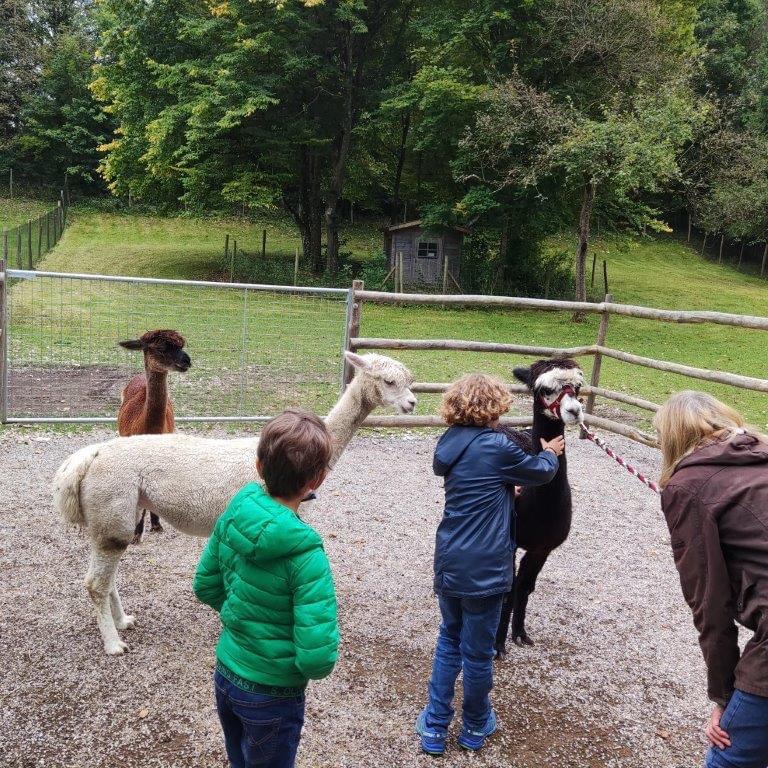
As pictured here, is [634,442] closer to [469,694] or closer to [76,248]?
[469,694]

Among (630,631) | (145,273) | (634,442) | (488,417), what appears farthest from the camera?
(145,273)

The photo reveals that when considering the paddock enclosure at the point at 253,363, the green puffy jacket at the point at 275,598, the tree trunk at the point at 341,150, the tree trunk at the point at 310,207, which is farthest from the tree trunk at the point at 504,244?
the green puffy jacket at the point at 275,598

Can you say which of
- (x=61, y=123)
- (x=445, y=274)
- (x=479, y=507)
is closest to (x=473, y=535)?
(x=479, y=507)

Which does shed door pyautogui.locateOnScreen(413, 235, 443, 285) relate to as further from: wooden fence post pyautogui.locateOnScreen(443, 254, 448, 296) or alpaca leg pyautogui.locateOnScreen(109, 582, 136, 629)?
alpaca leg pyautogui.locateOnScreen(109, 582, 136, 629)

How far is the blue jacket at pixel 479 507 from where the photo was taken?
9.32ft

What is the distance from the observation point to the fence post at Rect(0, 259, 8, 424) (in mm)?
7293

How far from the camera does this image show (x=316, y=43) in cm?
2159

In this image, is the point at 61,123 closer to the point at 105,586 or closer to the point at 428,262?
the point at 428,262

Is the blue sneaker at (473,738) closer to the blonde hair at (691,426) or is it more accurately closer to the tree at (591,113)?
the blonde hair at (691,426)

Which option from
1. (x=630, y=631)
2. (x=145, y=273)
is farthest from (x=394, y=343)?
(x=145, y=273)

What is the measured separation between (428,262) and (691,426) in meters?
22.3

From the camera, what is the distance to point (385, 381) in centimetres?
425

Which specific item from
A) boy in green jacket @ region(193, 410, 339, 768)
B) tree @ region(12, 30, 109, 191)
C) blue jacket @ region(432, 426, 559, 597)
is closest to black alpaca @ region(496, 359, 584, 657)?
blue jacket @ region(432, 426, 559, 597)

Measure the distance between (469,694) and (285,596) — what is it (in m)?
1.40
